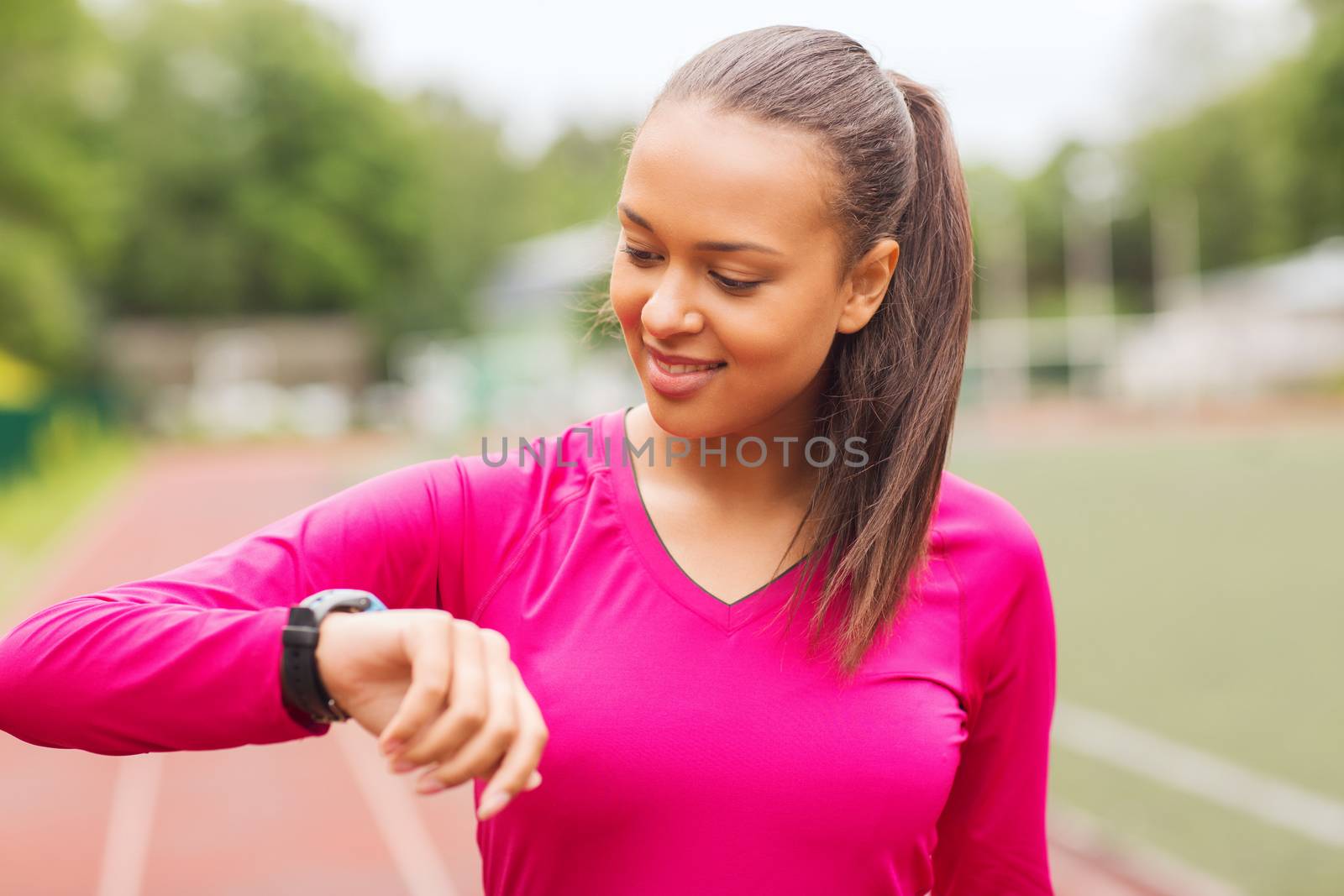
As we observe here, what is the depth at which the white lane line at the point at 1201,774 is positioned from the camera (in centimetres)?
539

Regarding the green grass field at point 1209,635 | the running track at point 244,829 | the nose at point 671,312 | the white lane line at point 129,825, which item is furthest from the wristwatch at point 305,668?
the green grass field at point 1209,635

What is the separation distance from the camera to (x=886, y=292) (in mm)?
1466

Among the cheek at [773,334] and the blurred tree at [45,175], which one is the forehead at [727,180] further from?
the blurred tree at [45,175]

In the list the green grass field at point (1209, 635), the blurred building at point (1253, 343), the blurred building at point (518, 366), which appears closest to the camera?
the green grass field at point (1209, 635)

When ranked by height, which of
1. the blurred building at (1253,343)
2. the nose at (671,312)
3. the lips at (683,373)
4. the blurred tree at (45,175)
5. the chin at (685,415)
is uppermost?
the blurred tree at (45,175)

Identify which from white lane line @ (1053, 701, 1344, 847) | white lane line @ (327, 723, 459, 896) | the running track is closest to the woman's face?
white lane line @ (327, 723, 459, 896)

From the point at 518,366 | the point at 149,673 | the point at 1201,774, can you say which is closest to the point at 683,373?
the point at 149,673

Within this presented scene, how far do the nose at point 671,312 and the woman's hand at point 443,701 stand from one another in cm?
39

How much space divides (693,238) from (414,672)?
492mm

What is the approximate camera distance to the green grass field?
5.32m

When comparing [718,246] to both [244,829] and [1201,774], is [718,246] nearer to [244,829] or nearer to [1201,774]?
[244,829]

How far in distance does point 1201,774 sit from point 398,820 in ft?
11.4

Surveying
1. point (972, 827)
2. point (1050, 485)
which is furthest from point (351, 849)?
point (1050, 485)

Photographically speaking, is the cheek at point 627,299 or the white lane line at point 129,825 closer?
the cheek at point 627,299
